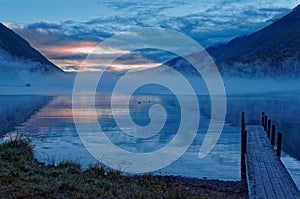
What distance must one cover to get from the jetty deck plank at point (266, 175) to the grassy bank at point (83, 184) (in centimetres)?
96

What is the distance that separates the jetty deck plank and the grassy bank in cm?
96

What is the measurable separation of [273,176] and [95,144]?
1421cm

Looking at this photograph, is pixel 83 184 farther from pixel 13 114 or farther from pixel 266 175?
pixel 13 114

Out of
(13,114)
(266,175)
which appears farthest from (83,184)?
(13,114)

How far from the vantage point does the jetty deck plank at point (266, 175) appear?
13.6m

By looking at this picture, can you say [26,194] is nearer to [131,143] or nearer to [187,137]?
[131,143]

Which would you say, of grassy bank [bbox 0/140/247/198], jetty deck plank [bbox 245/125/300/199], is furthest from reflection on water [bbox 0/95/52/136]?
jetty deck plank [bbox 245/125/300/199]

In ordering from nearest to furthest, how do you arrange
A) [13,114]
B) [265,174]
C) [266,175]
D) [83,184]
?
[83,184] < [266,175] < [265,174] < [13,114]

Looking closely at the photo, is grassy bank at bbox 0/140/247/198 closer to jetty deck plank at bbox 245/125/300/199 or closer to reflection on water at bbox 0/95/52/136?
jetty deck plank at bbox 245/125/300/199

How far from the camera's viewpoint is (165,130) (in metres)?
36.5

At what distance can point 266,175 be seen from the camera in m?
15.9

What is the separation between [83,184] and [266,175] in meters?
6.17

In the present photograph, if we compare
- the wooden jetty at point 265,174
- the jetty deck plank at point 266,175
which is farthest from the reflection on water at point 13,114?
the jetty deck plank at point 266,175

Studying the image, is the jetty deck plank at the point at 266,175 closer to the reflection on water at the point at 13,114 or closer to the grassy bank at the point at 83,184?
the grassy bank at the point at 83,184
